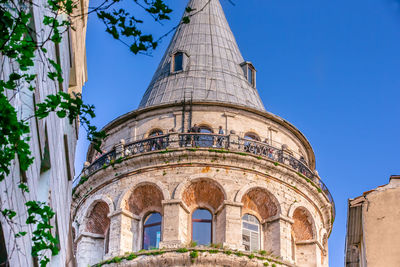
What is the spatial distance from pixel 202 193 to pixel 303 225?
4.47 m

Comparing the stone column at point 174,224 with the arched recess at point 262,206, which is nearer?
the stone column at point 174,224

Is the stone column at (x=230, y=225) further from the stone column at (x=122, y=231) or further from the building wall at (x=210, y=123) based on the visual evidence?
the building wall at (x=210, y=123)

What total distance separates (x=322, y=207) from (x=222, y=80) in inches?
287

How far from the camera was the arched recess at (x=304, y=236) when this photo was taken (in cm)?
3297

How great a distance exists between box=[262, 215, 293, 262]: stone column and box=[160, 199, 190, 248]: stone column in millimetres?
3084

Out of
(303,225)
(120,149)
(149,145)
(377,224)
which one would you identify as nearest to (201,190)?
(149,145)

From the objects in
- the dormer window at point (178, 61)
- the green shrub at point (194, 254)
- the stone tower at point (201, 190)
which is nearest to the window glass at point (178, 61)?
the dormer window at point (178, 61)

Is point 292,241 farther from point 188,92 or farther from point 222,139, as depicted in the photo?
point 188,92

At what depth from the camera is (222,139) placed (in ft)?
109

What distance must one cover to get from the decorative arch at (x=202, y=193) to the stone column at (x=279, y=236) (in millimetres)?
2066

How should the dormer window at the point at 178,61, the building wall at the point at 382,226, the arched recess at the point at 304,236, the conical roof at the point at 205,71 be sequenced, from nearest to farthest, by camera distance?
the building wall at the point at 382,226
the arched recess at the point at 304,236
the conical roof at the point at 205,71
the dormer window at the point at 178,61

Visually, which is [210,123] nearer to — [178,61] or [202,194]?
[202,194]

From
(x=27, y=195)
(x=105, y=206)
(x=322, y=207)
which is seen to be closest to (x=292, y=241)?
(x=322, y=207)

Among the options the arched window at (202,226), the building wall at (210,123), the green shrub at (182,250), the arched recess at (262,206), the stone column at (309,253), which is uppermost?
the building wall at (210,123)
